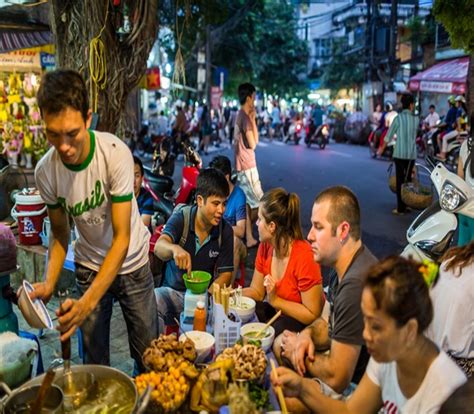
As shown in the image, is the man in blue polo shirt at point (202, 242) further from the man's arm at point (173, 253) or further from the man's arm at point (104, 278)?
the man's arm at point (104, 278)

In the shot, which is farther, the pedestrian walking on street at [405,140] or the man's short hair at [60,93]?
the pedestrian walking on street at [405,140]

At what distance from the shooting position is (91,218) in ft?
8.36

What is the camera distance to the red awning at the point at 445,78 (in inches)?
627

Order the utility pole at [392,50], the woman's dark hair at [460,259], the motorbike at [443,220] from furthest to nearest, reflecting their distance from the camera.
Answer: the utility pole at [392,50], the motorbike at [443,220], the woman's dark hair at [460,259]

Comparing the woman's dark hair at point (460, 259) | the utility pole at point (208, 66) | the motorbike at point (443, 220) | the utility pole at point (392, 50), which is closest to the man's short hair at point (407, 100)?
the motorbike at point (443, 220)

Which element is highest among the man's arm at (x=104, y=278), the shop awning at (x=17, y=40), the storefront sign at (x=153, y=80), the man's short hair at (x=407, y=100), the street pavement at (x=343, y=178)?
the storefront sign at (x=153, y=80)

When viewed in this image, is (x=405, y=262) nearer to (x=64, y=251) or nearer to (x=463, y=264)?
(x=463, y=264)

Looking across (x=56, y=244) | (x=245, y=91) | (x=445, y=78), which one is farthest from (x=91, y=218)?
(x=445, y=78)

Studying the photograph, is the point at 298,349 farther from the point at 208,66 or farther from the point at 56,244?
the point at 208,66

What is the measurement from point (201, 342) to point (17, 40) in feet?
20.7

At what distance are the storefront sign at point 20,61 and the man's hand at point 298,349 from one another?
375 inches

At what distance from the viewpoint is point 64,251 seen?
2.72m

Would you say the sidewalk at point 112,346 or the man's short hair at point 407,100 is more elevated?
the man's short hair at point 407,100

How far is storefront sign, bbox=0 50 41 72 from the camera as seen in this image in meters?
9.97
